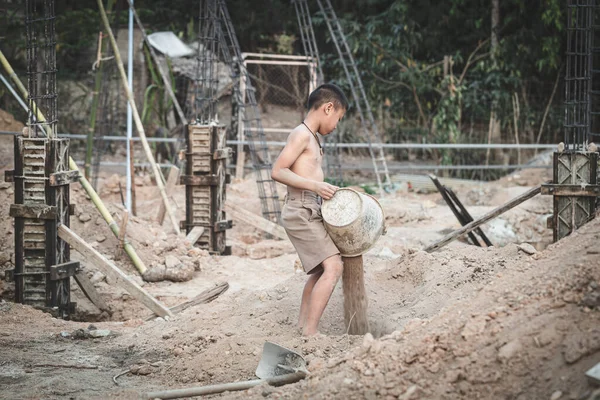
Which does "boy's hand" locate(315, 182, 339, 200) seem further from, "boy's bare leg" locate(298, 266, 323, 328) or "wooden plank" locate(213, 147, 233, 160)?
"wooden plank" locate(213, 147, 233, 160)

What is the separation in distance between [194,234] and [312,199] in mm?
4844

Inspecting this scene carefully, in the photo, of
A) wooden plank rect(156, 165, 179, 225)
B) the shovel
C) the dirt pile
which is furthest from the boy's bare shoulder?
wooden plank rect(156, 165, 179, 225)

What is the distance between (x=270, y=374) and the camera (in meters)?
4.82

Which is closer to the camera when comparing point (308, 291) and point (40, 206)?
point (308, 291)

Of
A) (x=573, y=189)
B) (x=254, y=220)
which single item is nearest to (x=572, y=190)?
(x=573, y=189)

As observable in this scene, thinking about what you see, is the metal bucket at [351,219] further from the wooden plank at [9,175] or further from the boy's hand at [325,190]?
the wooden plank at [9,175]

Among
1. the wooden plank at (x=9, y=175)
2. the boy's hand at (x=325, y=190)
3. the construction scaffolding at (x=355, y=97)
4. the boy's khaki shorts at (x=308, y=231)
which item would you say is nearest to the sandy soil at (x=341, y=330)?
the boy's khaki shorts at (x=308, y=231)

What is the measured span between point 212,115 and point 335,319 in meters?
4.99

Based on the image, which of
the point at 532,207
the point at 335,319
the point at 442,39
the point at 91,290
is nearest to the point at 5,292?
the point at 91,290

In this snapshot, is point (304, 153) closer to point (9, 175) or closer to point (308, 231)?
point (308, 231)

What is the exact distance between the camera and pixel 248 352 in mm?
5398

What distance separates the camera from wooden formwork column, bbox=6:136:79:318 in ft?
23.6

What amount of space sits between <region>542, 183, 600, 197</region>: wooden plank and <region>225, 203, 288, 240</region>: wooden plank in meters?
4.43

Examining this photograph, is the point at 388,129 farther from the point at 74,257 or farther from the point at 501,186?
the point at 74,257
